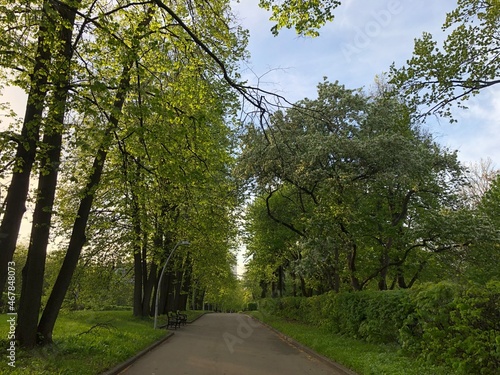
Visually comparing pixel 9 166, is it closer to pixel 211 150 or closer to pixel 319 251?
pixel 211 150

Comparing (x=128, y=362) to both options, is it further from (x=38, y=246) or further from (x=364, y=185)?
(x=364, y=185)

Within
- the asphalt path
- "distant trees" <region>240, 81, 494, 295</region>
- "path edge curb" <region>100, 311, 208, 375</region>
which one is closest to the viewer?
"path edge curb" <region>100, 311, 208, 375</region>

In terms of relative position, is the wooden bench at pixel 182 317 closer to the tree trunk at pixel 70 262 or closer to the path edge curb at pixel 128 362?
the path edge curb at pixel 128 362

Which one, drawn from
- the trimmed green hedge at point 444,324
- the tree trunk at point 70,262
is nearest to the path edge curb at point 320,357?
the trimmed green hedge at point 444,324

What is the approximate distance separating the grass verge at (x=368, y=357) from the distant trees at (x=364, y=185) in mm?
3944

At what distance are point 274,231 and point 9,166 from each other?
19.6m

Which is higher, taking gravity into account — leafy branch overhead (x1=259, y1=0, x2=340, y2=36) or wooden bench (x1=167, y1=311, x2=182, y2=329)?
leafy branch overhead (x1=259, y1=0, x2=340, y2=36)

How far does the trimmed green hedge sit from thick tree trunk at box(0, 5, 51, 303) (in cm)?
860

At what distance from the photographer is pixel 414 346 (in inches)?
367

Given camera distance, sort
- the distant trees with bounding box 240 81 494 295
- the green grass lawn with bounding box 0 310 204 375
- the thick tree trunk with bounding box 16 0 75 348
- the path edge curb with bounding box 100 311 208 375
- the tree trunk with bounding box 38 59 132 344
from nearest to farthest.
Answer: the green grass lawn with bounding box 0 310 204 375 < the path edge curb with bounding box 100 311 208 375 < the thick tree trunk with bounding box 16 0 75 348 < the tree trunk with bounding box 38 59 132 344 < the distant trees with bounding box 240 81 494 295

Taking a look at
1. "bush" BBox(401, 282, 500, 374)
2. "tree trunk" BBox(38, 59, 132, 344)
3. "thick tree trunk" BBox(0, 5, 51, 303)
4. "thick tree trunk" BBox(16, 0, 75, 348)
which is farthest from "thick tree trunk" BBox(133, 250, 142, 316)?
"bush" BBox(401, 282, 500, 374)

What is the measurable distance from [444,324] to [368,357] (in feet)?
8.98

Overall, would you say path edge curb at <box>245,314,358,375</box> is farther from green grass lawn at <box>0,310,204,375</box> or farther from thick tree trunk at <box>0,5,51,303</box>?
thick tree trunk at <box>0,5,51,303</box>

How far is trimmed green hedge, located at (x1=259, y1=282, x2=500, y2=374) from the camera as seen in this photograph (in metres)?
6.61
